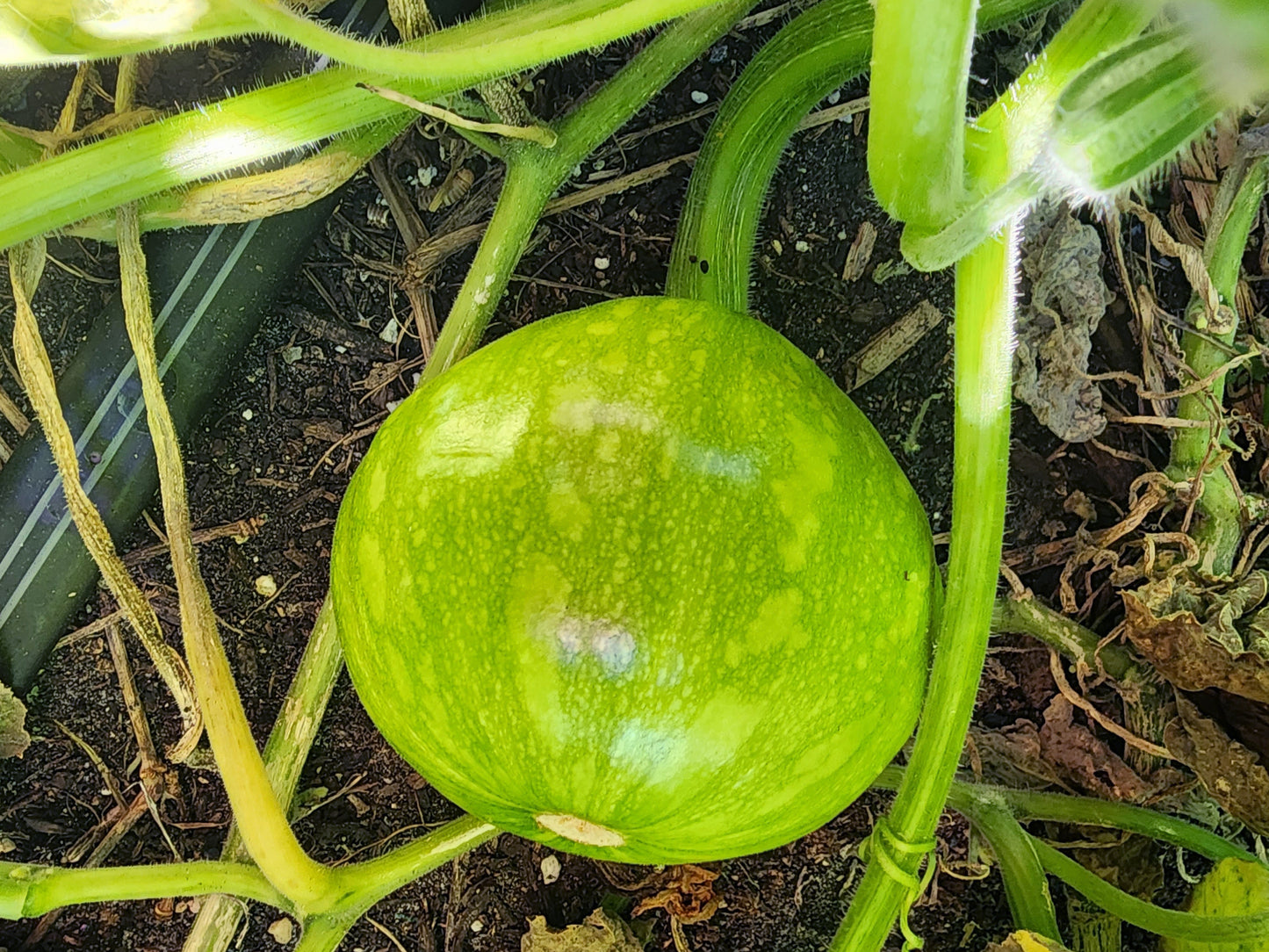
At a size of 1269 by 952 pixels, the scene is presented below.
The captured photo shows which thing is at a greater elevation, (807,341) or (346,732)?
(807,341)

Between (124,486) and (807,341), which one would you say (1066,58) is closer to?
(807,341)

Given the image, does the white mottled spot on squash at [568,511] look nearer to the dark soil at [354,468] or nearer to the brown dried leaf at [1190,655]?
the dark soil at [354,468]

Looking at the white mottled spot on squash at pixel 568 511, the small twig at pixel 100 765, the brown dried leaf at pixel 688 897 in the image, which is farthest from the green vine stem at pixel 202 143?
the brown dried leaf at pixel 688 897

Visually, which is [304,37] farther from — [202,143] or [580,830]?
[580,830]

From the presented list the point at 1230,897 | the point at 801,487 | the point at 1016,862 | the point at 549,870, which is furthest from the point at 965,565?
the point at 549,870

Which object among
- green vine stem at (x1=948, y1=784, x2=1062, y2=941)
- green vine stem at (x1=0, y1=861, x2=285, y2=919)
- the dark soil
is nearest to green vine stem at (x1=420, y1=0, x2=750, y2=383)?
the dark soil

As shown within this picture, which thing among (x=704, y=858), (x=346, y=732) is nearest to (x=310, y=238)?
(x=346, y=732)

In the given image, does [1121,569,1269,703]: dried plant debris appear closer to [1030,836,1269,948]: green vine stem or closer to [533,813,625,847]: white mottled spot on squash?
[1030,836,1269,948]: green vine stem
